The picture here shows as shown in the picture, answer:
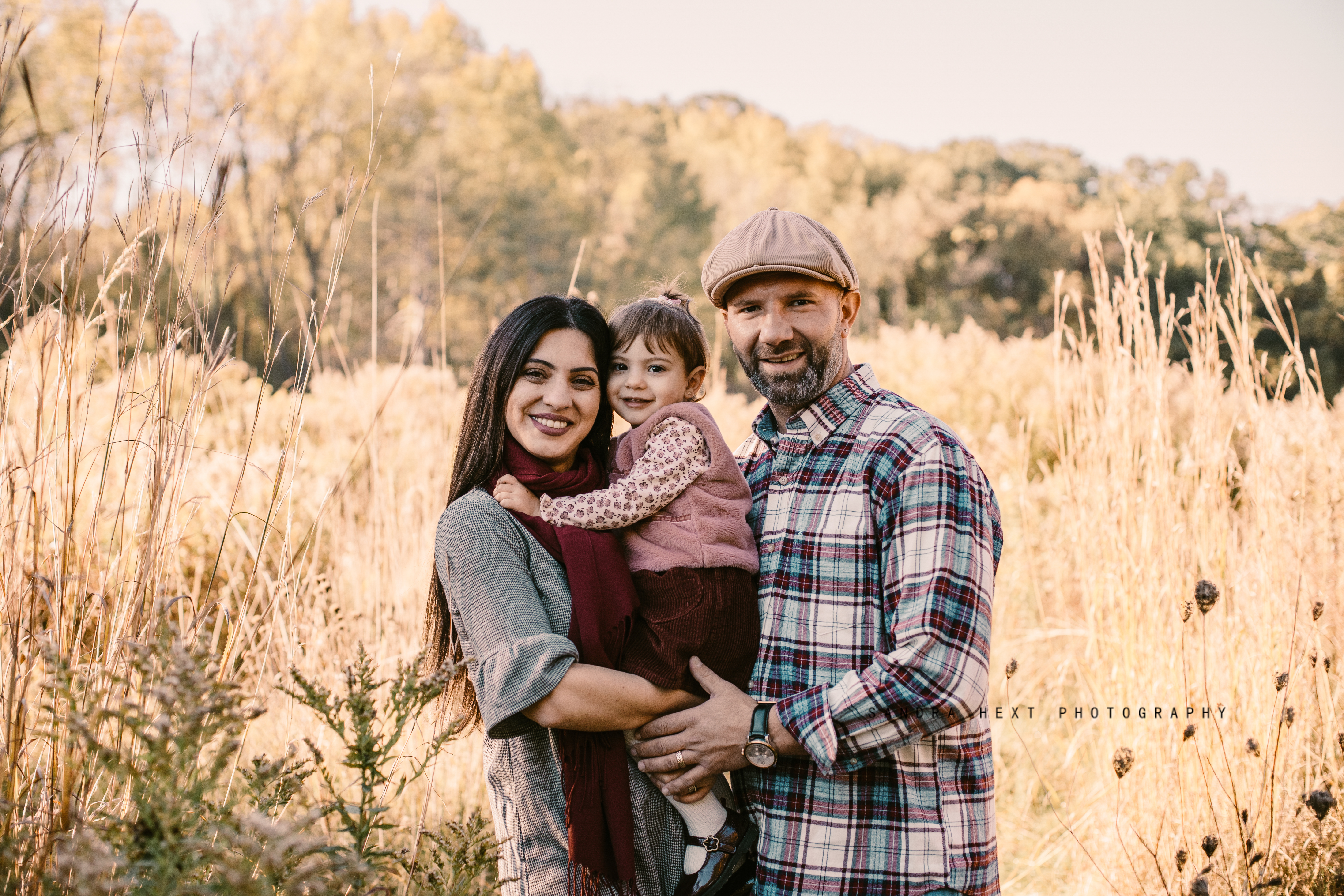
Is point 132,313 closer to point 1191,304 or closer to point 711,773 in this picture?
point 711,773

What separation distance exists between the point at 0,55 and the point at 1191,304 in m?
3.38

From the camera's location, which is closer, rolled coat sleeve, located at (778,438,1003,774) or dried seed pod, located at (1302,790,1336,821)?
rolled coat sleeve, located at (778,438,1003,774)

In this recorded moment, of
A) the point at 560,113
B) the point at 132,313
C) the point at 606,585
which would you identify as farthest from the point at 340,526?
the point at 560,113

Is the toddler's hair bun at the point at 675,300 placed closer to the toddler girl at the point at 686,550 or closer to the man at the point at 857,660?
the toddler girl at the point at 686,550

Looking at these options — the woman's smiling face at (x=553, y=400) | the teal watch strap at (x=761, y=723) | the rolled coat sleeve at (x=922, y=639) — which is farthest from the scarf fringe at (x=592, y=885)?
the woman's smiling face at (x=553, y=400)

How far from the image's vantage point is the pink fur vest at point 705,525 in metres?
1.94

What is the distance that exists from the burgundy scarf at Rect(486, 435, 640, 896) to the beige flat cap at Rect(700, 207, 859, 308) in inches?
27.8

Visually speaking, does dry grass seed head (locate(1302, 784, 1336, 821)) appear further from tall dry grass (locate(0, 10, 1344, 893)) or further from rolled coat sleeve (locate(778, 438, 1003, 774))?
rolled coat sleeve (locate(778, 438, 1003, 774))

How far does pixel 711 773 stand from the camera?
1729mm

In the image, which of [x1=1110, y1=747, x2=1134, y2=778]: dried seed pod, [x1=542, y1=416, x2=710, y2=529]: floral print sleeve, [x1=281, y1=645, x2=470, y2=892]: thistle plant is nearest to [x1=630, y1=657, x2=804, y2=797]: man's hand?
[x1=542, y1=416, x2=710, y2=529]: floral print sleeve

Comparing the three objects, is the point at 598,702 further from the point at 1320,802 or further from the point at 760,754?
the point at 1320,802

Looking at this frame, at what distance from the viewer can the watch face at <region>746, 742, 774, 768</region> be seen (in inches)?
67.4

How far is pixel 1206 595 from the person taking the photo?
1934mm

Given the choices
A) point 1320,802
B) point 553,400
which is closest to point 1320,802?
point 1320,802
